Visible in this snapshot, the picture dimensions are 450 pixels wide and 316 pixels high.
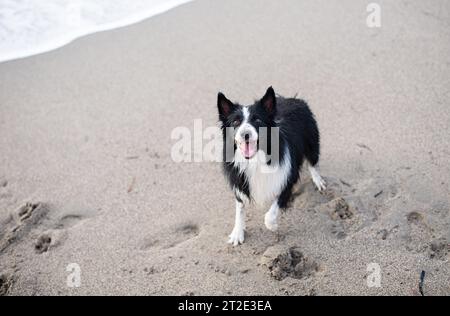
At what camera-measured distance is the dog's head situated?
269 centimetres

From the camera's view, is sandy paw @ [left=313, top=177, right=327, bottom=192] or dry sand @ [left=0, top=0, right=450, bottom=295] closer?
dry sand @ [left=0, top=0, right=450, bottom=295]

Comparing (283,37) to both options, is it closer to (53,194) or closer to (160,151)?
(160,151)

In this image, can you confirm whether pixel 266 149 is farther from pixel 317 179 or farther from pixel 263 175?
pixel 317 179

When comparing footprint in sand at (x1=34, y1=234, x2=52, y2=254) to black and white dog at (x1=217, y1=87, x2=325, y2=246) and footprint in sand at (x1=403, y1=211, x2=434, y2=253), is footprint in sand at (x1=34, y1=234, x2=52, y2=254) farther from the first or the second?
footprint in sand at (x1=403, y1=211, x2=434, y2=253)

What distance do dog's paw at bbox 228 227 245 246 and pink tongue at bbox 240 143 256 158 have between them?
735mm

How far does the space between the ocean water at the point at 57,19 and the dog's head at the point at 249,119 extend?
150 inches

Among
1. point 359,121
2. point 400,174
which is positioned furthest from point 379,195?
point 359,121

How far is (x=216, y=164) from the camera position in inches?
156

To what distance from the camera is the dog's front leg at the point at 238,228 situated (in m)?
3.19

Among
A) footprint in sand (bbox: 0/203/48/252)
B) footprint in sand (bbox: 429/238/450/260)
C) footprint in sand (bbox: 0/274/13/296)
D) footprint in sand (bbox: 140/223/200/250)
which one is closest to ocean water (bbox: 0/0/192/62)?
footprint in sand (bbox: 0/203/48/252)

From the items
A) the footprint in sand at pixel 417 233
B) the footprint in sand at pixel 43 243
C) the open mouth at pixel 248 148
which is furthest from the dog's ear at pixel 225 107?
the footprint in sand at pixel 43 243

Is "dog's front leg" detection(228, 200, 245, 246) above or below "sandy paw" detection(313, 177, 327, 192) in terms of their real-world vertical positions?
below

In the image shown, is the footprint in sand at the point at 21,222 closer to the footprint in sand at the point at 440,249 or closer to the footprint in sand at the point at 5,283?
the footprint in sand at the point at 5,283

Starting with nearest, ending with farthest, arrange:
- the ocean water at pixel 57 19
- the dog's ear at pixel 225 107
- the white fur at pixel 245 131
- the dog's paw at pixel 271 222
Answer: the white fur at pixel 245 131 → the dog's ear at pixel 225 107 → the dog's paw at pixel 271 222 → the ocean water at pixel 57 19
